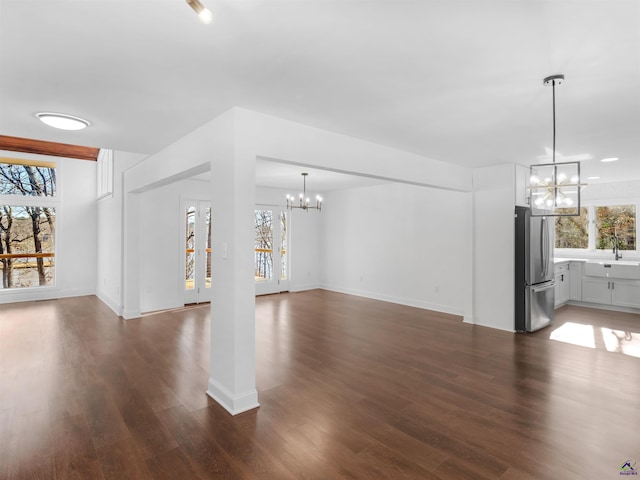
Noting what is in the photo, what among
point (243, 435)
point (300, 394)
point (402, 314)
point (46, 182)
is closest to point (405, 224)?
point (402, 314)

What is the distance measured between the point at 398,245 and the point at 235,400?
516 centimetres

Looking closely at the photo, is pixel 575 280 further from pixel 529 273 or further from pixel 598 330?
pixel 529 273

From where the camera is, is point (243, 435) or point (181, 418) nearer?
point (243, 435)

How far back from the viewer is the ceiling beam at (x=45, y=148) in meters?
6.81

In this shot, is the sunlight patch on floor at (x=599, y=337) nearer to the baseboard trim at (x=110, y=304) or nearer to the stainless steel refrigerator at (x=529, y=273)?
the stainless steel refrigerator at (x=529, y=273)

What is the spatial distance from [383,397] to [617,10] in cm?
305

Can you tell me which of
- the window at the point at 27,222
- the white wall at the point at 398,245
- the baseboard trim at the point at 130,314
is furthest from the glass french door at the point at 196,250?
the window at the point at 27,222

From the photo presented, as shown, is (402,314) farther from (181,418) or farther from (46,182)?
(46,182)

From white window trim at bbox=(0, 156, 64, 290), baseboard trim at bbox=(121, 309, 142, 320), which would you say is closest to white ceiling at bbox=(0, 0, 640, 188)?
baseboard trim at bbox=(121, 309, 142, 320)

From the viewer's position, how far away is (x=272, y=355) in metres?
4.11

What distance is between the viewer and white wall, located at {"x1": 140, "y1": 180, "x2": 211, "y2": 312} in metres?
6.26

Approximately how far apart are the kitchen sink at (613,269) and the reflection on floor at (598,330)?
697mm

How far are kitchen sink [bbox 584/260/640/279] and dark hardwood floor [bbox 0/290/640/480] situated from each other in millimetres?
1471

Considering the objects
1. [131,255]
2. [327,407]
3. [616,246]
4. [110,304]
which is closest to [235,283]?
[327,407]
